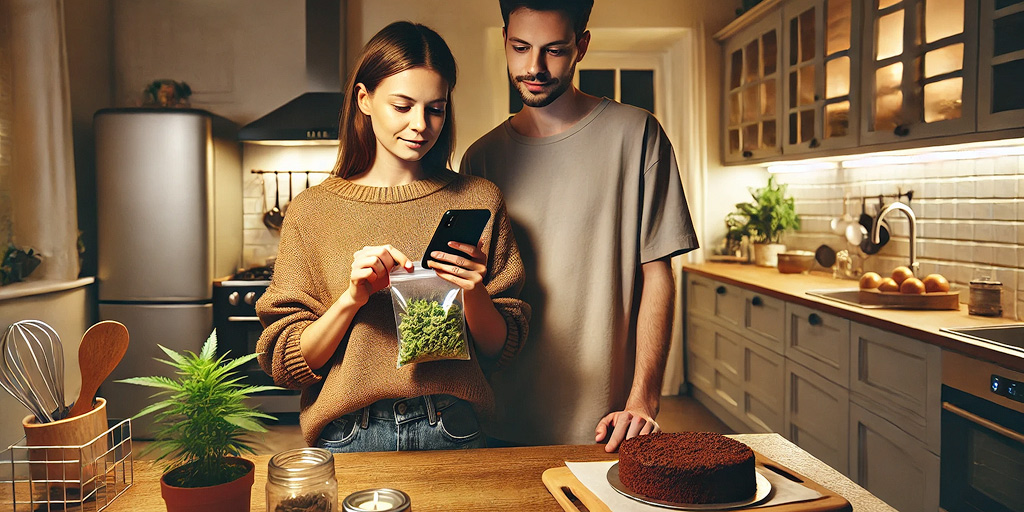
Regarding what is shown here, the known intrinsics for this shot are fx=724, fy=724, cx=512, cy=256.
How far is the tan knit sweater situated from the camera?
1236 mm

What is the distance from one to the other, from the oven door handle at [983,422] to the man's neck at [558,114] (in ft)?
4.52

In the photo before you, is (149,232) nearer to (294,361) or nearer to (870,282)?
(294,361)

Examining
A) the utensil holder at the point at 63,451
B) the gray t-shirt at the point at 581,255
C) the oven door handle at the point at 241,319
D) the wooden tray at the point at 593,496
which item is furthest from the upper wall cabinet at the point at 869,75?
the oven door handle at the point at 241,319

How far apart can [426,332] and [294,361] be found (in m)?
0.25

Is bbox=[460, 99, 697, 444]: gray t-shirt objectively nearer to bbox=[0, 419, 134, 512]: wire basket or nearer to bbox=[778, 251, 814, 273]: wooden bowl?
bbox=[0, 419, 134, 512]: wire basket

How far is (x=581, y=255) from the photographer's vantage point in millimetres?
1527

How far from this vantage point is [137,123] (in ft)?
12.8

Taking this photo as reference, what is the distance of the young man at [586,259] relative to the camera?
1521 millimetres

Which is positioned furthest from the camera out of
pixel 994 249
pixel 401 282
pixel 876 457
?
pixel 994 249

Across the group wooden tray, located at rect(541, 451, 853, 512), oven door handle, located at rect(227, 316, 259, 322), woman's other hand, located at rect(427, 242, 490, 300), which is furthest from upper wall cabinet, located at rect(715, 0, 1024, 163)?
oven door handle, located at rect(227, 316, 259, 322)

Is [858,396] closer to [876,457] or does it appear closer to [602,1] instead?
[876,457]

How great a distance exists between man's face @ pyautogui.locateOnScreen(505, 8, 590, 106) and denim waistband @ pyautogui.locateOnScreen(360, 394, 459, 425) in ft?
2.07

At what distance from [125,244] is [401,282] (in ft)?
11.2

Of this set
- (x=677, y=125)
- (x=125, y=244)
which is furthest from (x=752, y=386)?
(x=125, y=244)
